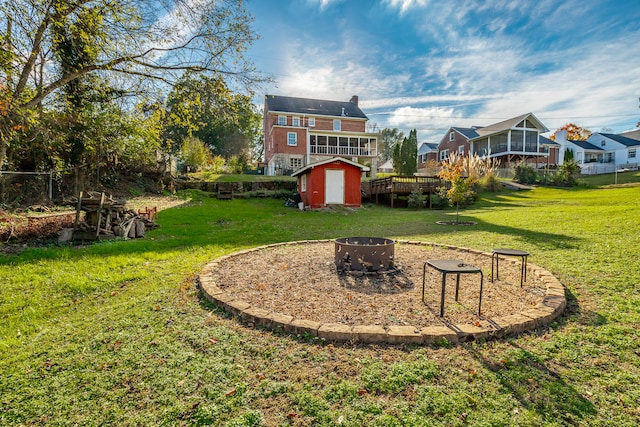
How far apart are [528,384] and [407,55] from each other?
15.0 m

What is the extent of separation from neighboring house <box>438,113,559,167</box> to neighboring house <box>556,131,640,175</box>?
3712mm

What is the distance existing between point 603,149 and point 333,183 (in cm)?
4237

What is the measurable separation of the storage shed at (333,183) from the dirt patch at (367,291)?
1147 centimetres

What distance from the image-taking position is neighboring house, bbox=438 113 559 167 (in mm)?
30922

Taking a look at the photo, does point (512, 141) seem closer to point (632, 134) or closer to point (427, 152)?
point (427, 152)

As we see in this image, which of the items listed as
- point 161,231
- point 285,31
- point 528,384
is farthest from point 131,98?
point 528,384

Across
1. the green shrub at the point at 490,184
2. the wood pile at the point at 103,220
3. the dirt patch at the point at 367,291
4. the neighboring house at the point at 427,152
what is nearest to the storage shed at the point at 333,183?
the green shrub at the point at 490,184

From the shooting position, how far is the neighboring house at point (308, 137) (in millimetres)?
29609

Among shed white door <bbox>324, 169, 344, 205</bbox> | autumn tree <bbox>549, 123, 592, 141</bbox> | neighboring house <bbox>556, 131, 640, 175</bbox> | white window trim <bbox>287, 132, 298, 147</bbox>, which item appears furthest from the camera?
autumn tree <bbox>549, 123, 592, 141</bbox>

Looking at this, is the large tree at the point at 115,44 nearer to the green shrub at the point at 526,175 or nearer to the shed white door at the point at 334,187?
the shed white door at the point at 334,187

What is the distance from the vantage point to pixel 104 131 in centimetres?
1330

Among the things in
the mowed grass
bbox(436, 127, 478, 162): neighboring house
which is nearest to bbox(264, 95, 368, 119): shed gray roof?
bbox(436, 127, 478, 162): neighboring house

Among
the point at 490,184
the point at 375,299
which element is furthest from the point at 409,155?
the point at 375,299

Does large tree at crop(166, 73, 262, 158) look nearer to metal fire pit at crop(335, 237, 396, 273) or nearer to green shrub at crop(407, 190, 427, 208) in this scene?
metal fire pit at crop(335, 237, 396, 273)
